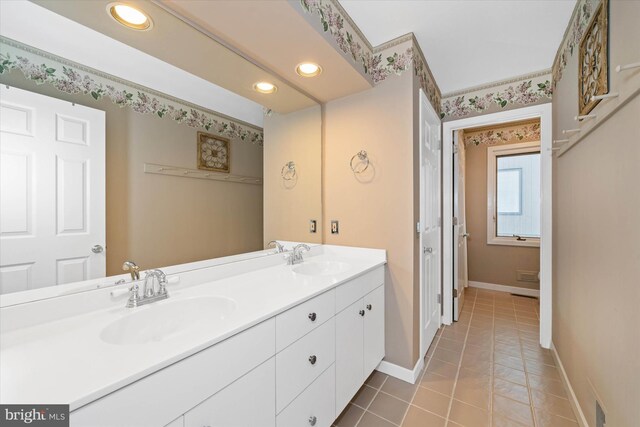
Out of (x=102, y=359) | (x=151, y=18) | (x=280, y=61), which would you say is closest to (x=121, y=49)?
(x=151, y=18)

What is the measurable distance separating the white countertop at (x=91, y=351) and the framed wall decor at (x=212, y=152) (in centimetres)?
66

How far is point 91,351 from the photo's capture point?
2.37 feet

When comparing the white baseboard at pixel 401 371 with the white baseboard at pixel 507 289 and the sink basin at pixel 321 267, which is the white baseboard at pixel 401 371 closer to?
the sink basin at pixel 321 267

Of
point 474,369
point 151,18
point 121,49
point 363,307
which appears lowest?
point 474,369

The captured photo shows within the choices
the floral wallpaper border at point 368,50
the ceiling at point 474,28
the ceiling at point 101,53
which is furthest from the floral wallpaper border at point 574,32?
the ceiling at point 101,53

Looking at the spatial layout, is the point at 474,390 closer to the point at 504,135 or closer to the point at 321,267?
the point at 321,267

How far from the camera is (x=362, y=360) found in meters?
1.62

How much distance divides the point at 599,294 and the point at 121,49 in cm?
239

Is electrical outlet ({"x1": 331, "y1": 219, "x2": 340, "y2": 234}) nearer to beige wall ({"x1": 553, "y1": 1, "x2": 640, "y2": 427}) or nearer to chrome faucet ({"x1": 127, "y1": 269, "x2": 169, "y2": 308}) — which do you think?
chrome faucet ({"x1": 127, "y1": 269, "x2": 169, "y2": 308})

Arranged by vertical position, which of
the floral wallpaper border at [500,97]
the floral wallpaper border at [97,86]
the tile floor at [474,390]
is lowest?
the tile floor at [474,390]

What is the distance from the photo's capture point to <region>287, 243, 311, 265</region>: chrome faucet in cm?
184

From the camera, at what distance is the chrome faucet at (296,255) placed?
1838mm

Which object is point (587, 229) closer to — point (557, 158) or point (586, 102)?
point (586, 102)

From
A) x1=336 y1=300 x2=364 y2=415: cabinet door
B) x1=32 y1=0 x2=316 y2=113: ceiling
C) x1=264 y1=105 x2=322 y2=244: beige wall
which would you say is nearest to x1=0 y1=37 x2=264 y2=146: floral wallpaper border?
x1=32 y1=0 x2=316 y2=113: ceiling
